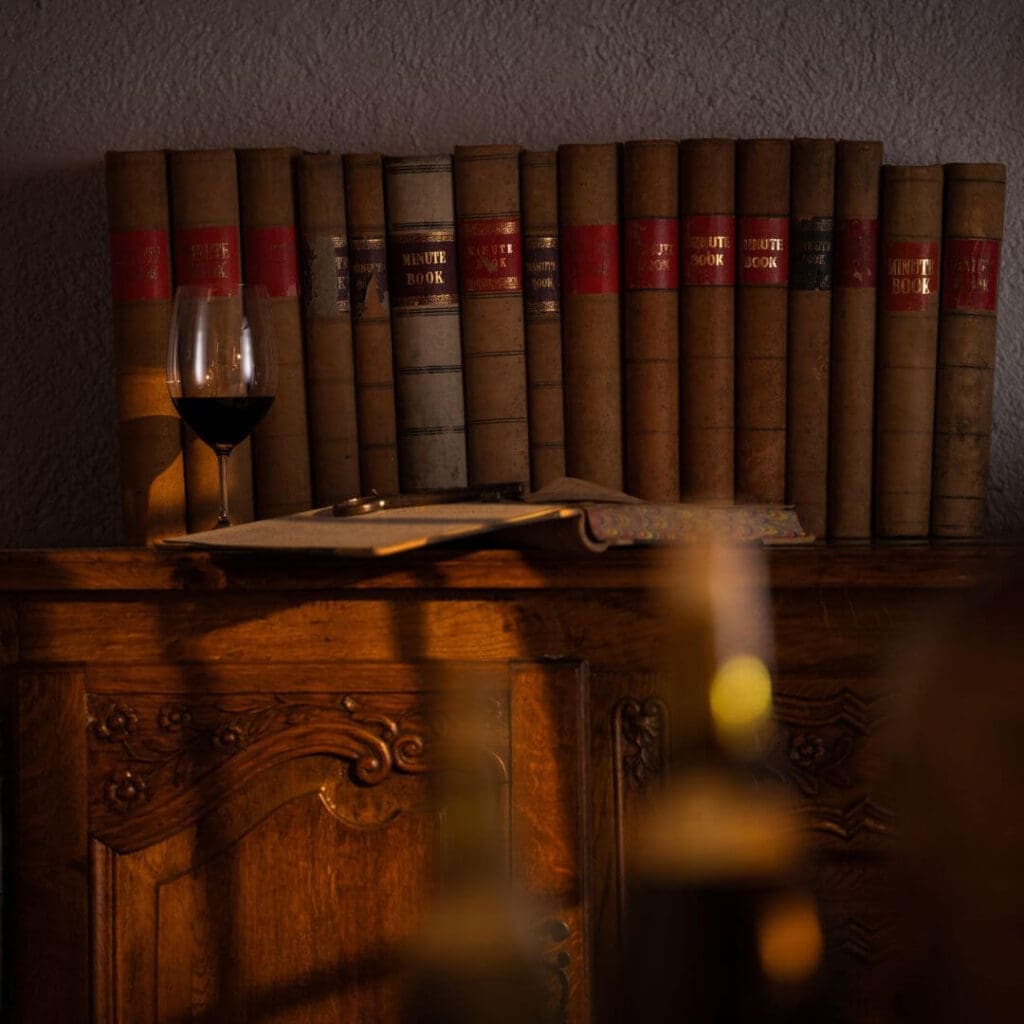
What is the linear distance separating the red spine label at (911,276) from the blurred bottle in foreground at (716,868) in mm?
336

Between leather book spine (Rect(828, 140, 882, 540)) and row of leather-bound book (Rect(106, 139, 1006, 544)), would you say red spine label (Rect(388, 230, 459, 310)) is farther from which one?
leather book spine (Rect(828, 140, 882, 540))

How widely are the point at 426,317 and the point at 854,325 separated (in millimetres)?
338

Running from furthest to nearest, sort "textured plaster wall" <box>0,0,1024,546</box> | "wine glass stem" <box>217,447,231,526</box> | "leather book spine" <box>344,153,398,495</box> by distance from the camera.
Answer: "textured plaster wall" <box>0,0,1024,546</box>
"leather book spine" <box>344,153,398,495</box>
"wine glass stem" <box>217,447,231,526</box>

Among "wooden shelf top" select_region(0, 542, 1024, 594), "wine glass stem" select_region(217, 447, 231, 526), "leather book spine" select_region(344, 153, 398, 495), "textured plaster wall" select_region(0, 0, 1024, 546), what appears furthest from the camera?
"textured plaster wall" select_region(0, 0, 1024, 546)

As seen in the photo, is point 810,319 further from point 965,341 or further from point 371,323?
point 371,323

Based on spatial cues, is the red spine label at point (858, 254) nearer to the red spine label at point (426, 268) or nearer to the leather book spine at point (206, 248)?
the red spine label at point (426, 268)

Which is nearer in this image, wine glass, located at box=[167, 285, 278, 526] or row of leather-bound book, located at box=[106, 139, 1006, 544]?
wine glass, located at box=[167, 285, 278, 526]

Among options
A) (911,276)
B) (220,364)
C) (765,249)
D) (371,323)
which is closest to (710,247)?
(765,249)

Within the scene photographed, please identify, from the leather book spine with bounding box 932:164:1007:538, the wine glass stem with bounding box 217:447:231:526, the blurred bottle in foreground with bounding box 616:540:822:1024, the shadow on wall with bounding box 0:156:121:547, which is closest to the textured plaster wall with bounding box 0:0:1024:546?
the shadow on wall with bounding box 0:156:121:547

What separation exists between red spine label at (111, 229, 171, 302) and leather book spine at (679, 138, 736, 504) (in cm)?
41

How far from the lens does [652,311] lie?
3.26 ft

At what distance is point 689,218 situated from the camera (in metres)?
0.99

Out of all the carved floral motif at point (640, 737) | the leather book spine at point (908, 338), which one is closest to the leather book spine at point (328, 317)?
the carved floral motif at point (640, 737)

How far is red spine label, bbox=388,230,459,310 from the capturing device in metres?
1.00
